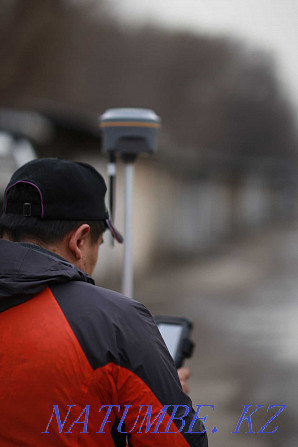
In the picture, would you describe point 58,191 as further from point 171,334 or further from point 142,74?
point 142,74

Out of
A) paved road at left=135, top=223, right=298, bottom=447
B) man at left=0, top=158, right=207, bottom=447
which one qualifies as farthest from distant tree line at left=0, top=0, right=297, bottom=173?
man at left=0, top=158, right=207, bottom=447

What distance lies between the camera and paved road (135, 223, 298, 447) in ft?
11.5

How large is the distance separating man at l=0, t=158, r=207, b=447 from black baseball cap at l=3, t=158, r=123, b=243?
0.08m

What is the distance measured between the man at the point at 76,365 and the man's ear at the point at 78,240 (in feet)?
0.21

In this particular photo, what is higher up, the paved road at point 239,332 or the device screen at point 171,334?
the device screen at point 171,334

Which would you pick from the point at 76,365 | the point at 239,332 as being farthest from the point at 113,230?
the point at 239,332

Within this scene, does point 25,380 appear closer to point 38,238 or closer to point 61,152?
point 38,238

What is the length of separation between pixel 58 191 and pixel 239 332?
518 cm

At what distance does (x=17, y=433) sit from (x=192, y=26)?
26.6 ft

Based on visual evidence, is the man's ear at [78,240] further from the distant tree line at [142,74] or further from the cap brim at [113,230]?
the distant tree line at [142,74]

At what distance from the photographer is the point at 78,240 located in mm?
988

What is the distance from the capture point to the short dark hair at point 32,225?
95 centimetres

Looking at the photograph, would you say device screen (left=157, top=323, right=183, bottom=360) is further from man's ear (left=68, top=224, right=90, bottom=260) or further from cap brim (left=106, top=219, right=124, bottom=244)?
man's ear (left=68, top=224, right=90, bottom=260)

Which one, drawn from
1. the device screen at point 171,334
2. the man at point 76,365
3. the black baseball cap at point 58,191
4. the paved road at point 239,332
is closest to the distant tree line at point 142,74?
the paved road at point 239,332
